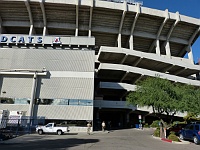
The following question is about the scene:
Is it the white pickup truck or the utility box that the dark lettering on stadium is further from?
the white pickup truck

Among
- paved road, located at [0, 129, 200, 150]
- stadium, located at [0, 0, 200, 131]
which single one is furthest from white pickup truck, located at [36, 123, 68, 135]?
paved road, located at [0, 129, 200, 150]

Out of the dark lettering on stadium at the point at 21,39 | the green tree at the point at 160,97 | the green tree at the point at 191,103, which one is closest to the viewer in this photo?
the green tree at the point at 160,97

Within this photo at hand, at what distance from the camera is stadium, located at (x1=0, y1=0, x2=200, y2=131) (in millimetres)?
26969

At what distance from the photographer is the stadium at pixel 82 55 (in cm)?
2697

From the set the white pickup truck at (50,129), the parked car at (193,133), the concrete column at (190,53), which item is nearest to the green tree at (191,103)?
the parked car at (193,133)

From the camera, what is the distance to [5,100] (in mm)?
26797

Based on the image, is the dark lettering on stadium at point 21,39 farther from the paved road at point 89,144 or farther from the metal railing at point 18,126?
the paved road at point 89,144

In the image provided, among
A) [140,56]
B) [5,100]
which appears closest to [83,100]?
[5,100]

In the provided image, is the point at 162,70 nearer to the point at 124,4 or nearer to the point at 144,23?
the point at 144,23

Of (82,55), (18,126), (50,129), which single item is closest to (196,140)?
(50,129)

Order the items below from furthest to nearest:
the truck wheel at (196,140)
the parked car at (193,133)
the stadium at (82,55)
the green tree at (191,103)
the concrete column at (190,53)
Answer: the concrete column at (190,53) → the stadium at (82,55) → the green tree at (191,103) → the parked car at (193,133) → the truck wheel at (196,140)

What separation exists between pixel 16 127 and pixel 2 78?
969 centimetres

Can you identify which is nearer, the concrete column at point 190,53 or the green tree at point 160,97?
the green tree at point 160,97

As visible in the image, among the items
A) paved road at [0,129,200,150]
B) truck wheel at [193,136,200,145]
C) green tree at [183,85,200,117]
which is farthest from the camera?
green tree at [183,85,200,117]
